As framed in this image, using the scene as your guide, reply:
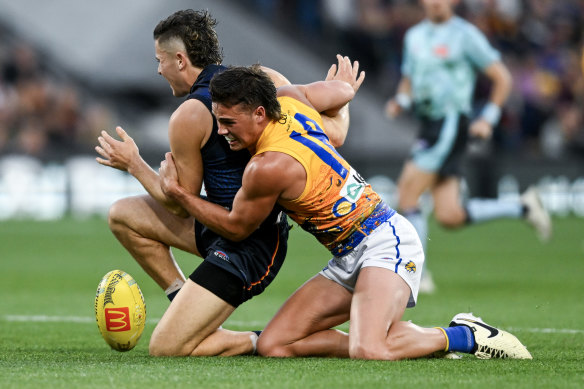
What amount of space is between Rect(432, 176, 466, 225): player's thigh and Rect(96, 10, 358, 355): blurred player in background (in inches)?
156

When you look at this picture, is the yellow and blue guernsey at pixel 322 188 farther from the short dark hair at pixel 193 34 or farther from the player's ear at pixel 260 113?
the short dark hair at pixel 193 34

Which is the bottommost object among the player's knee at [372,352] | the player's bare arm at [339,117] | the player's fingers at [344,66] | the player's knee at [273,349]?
the player's knee at [273,349]

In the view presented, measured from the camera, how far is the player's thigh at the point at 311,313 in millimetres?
5777

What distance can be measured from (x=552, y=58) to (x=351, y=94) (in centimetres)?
1620

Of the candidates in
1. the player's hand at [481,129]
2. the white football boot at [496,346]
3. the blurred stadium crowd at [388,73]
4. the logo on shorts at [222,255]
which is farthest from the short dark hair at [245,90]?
the blurred stadium crowd at [388,73]

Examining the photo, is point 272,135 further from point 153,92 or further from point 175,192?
point 153,92

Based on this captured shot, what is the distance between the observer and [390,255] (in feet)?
18.4

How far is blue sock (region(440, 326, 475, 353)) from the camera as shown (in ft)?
18.1

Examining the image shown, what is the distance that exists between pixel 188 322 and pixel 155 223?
839 mm

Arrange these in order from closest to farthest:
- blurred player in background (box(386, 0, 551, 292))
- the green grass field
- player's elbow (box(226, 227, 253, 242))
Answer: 1. the green grass field
2. player's elbow (box(226, 227, 253, 242))
3. blurred player in background (box(386, 0, 551, 292))

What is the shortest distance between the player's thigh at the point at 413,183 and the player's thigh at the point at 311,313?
12.7ft

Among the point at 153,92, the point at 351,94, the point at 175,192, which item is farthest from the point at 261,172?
the point at 153,92

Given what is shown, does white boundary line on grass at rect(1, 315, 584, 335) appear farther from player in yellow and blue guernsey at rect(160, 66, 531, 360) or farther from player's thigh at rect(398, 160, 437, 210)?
player's thigh at rect(398, 160, 437, 210)

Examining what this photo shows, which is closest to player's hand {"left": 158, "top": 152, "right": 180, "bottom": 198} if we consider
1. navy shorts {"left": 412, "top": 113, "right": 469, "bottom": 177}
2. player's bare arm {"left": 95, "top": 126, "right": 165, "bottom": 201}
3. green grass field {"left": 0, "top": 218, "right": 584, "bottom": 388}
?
player's bare arm {"left": 95, "top": 126, "right": 165, "bottom": 201}
